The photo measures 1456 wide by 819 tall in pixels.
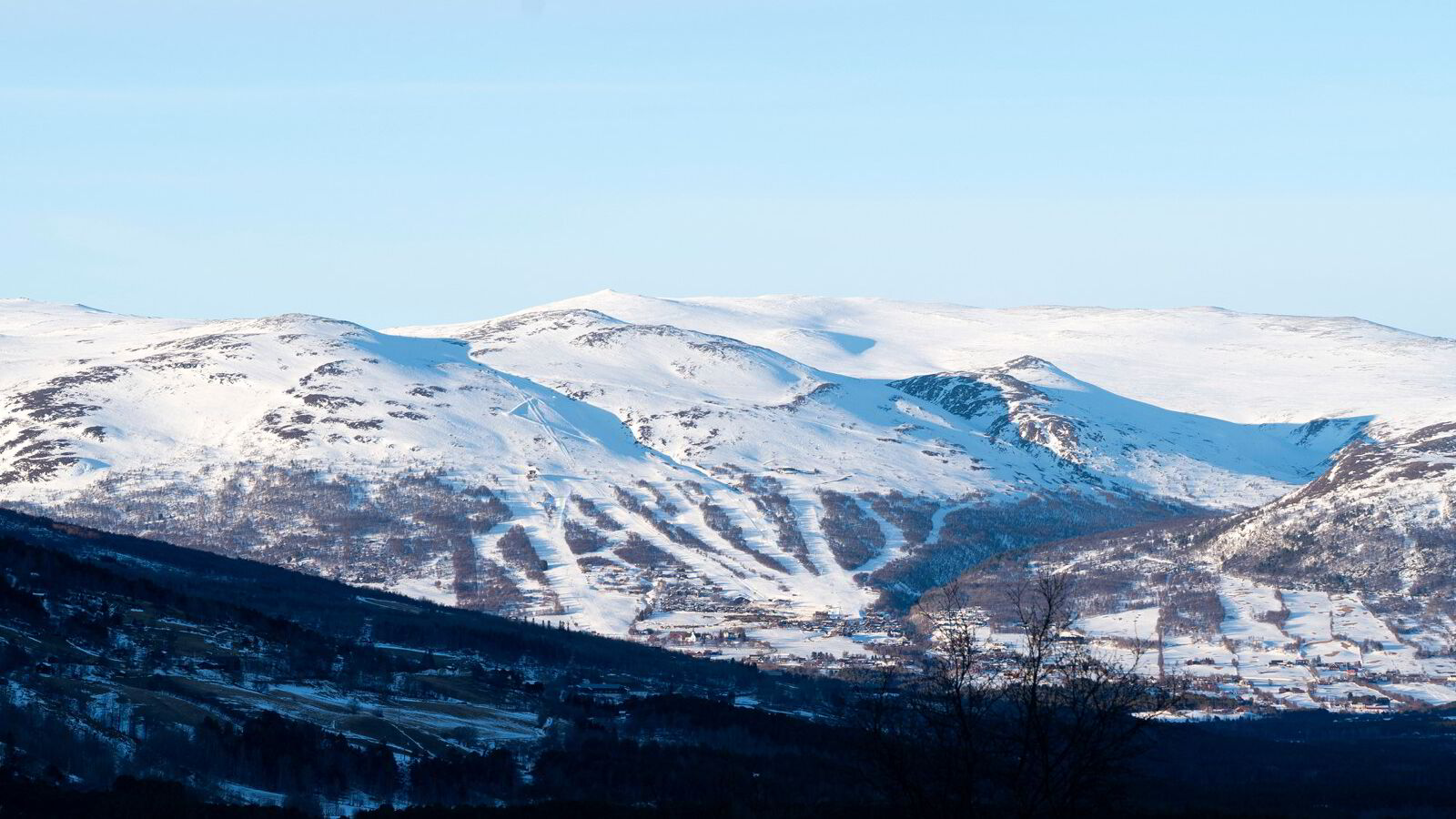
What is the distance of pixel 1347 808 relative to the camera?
159000mm

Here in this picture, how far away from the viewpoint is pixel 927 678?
66.9 meters

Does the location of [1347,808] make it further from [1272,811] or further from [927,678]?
[927,678]

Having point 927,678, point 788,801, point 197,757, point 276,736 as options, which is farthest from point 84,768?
point 927,678

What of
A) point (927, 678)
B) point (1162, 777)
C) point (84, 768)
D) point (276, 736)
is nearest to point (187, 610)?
point (276, 736)

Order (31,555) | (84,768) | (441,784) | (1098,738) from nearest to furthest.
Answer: (1098,738), (84,768), (441,784), (31,555)

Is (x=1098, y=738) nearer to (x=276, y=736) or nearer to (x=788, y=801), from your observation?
(x=788, y=801)

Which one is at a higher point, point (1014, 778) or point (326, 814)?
point (1014, 778)

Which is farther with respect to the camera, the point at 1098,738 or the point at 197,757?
the point at 197,757

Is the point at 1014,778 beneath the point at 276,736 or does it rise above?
above

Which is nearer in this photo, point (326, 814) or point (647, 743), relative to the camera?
point (326, 814)

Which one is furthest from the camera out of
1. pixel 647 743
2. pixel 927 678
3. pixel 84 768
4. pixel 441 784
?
pixel 647 743

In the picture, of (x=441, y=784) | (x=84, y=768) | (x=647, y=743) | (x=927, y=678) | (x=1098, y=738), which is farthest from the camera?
(x=647, y=743)

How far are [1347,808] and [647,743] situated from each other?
59.8 m

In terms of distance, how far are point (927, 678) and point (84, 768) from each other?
82.6 meters
